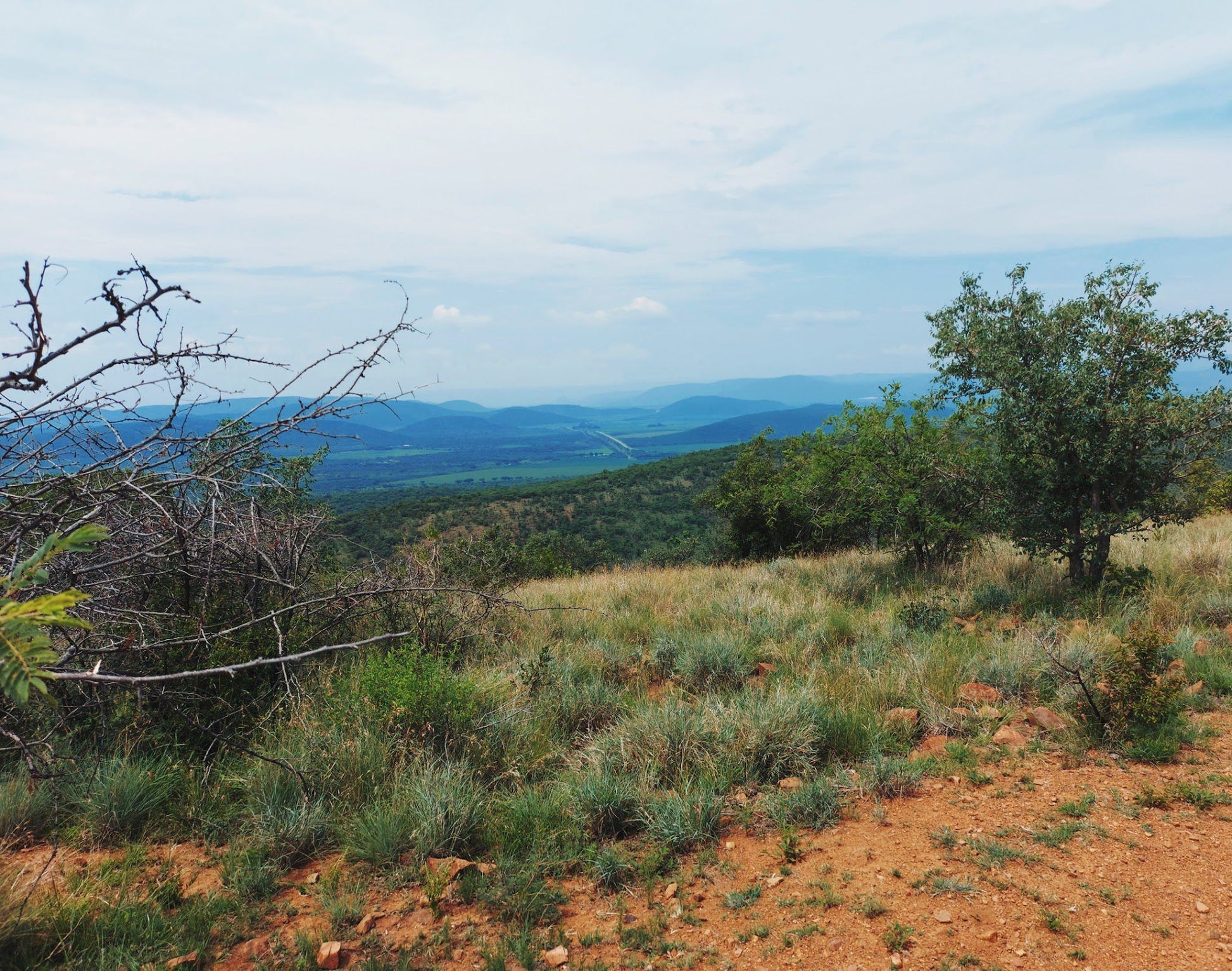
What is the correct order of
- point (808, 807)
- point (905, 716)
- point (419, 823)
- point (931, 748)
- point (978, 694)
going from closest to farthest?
point (419, 823) < point (808, 807) < point (931, 748) < point (905, 716) < point (978, 694)

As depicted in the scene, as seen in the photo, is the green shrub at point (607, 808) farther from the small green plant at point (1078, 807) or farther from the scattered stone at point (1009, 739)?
the scattered stone at point (1009, 739)

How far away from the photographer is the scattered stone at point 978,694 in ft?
16.9

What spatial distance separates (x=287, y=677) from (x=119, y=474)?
63.9 inches

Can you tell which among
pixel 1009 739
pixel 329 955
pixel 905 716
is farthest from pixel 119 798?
pixel 1009 739

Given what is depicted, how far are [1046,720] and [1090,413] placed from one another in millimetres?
3685

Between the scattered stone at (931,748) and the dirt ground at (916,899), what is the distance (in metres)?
0.51

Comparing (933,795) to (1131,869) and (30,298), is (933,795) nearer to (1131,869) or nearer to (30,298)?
(1131,869)

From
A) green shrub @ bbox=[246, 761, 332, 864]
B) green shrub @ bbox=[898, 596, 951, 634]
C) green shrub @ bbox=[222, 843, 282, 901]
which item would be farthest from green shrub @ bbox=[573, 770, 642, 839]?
green shrub @ bbox=[898, 596, 951, 634]

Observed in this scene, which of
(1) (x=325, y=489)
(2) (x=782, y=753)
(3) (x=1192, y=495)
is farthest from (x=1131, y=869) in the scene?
(1) (x=325, y=489)

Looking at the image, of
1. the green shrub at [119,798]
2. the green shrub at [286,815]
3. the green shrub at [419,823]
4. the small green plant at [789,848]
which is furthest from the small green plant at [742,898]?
the green shrub at [119,798]

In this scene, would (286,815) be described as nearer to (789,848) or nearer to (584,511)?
(789,848)

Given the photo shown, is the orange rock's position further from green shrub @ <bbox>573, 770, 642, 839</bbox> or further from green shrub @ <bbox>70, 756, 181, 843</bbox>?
green shrub @ <bbox>70, 756, 181, 843</bbox>

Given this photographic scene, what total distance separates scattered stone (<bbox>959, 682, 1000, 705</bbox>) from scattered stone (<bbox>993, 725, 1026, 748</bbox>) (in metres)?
0.34

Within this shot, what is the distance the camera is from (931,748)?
468 cm
